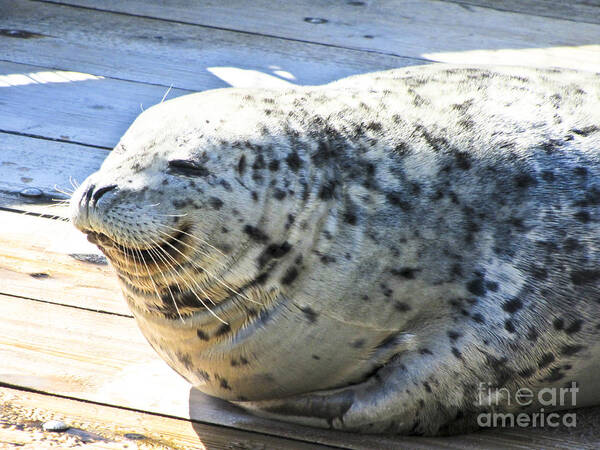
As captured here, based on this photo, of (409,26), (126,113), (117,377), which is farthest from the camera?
(409,26)

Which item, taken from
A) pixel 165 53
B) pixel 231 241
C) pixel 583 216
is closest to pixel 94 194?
pixel 231 241

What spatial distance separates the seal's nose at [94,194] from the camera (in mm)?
1963

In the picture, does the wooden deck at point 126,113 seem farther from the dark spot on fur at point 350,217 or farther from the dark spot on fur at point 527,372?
the dark spot on fur at point 350,217

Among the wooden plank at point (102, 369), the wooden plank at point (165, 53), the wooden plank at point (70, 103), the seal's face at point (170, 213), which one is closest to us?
the seal's face at point (170, 213)

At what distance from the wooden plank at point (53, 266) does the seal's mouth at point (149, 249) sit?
2.03 feet

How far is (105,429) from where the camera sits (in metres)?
2.11

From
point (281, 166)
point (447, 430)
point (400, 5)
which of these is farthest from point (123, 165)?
point (400, 5)

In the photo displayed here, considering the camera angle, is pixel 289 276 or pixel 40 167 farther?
pixel 40 167

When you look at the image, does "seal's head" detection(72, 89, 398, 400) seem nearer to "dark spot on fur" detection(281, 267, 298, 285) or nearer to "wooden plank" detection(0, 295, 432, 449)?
"dark spot on fur" detection(281, 267, 298, 285)

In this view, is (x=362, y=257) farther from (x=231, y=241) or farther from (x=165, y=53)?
(x=165, y=53)

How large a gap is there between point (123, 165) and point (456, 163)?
2.29 feet

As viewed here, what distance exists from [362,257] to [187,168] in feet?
1.31

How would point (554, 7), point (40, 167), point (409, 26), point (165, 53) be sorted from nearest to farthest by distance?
point (40, 167)
point (165, 53)
point (409, 26)
point (554, 7)

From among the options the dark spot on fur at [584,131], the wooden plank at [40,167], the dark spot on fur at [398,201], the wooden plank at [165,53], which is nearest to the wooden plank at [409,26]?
the wooden plank at [165,53]
